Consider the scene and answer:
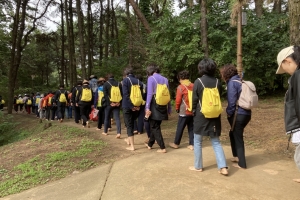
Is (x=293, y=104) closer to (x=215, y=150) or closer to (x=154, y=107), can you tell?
(x=215, y=150)

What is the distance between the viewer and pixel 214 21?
12.6m

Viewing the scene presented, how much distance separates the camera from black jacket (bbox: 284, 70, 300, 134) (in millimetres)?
2182

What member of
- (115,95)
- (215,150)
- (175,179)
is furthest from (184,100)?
(115,95)

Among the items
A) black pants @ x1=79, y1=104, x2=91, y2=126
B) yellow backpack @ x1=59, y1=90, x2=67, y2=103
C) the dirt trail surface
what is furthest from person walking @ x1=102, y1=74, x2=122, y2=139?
yellow backpack @ x1=59, y1=90, x2=67, y2=103

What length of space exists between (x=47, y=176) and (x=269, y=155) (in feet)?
14.4

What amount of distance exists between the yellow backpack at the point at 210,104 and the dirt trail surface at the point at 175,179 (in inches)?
38.6

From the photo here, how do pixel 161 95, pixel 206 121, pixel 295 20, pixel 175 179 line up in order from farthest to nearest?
pixel 295 20, pixel 161 95, pixel 206 121, pixel 175 179

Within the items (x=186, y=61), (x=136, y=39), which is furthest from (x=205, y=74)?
(x=136, y=39)

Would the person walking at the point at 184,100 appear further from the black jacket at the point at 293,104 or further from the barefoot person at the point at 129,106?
the black jacket at the point at 293,104

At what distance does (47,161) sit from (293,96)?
15.7 feet

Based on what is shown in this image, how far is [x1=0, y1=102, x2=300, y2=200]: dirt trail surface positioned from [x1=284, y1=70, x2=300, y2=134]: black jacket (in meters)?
1.40

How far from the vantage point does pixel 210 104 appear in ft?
12.7

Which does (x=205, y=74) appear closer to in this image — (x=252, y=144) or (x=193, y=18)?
(x=252, y=144)

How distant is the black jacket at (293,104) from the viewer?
7.16 ft
